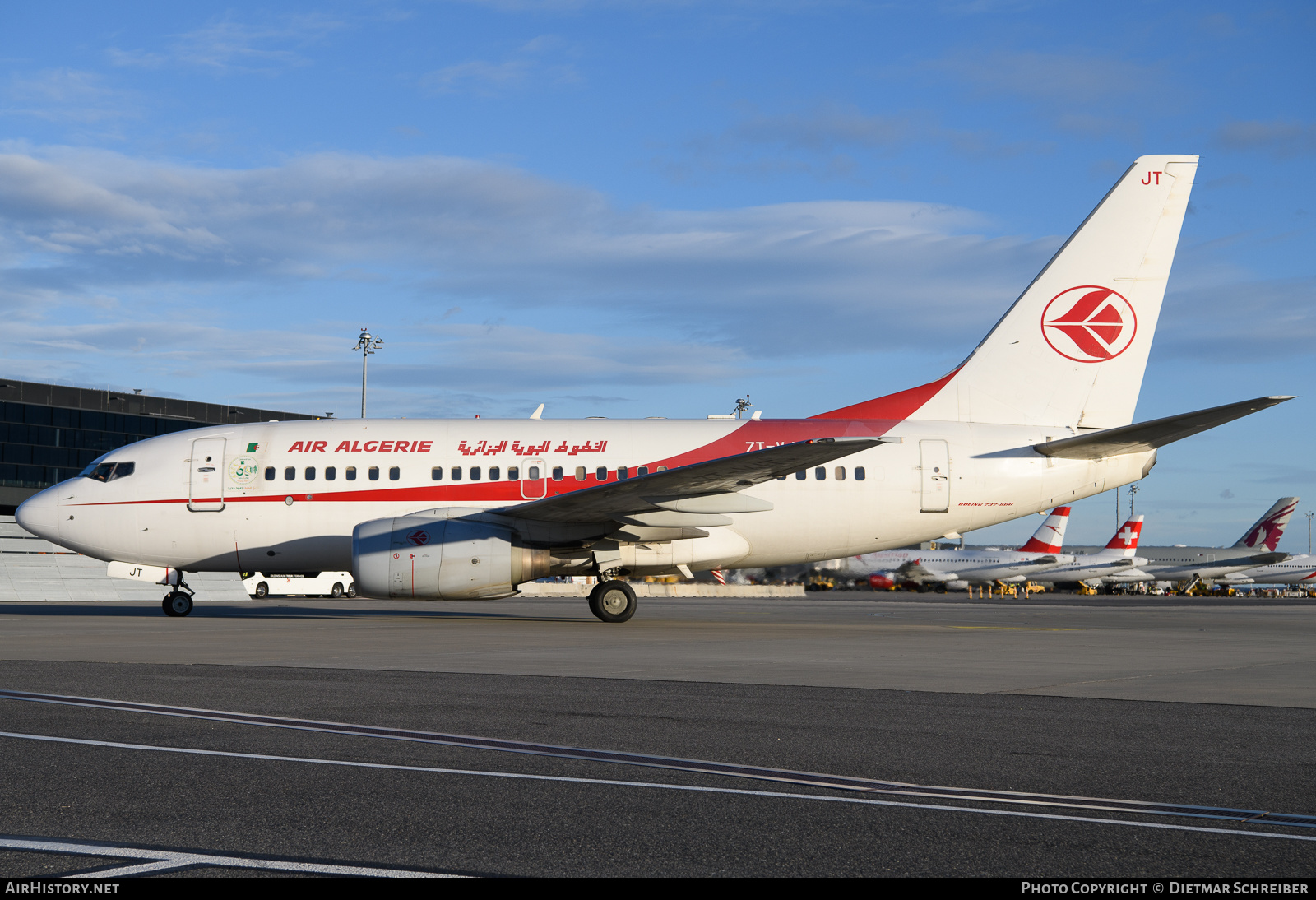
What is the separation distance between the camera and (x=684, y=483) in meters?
18.2

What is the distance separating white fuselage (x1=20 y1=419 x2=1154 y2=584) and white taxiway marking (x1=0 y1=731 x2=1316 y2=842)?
566 inches

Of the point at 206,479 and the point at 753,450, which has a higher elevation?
the point at 753,450

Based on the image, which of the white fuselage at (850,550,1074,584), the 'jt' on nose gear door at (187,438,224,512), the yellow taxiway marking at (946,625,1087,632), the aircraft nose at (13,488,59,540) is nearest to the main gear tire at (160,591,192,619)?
the 'jt' on nose gear door at (187,438,224,512)

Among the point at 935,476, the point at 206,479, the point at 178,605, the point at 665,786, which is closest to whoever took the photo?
the point at 665,786

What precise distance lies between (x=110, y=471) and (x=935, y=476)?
16558mm

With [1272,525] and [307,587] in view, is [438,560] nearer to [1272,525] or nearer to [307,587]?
[307,587]

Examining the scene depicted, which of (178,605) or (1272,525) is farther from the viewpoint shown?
(1272,525)

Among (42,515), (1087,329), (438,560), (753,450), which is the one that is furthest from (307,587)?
(1087,329)

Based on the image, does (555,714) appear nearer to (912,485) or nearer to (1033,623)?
(912,485)

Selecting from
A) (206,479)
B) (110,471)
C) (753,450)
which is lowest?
(206,479)

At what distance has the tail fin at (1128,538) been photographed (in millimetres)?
72000

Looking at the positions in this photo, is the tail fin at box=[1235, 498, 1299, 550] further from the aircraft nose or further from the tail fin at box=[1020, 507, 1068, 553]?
the aircraft nose

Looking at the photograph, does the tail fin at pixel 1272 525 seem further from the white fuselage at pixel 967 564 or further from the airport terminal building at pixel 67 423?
the airport terminal building at pixel 67 423

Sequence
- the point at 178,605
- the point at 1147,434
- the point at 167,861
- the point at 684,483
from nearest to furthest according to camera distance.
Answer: the point at 167,861
the point at 684,483
the point at 1147,434
the point at 178,605
